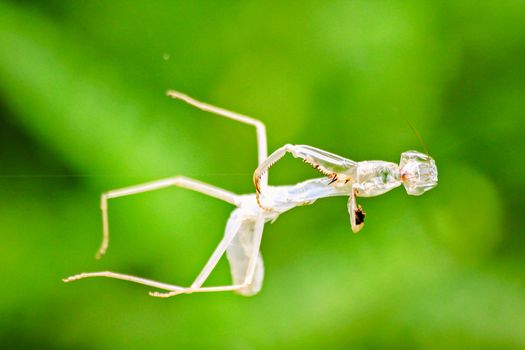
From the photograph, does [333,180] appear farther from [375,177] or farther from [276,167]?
[276,167]

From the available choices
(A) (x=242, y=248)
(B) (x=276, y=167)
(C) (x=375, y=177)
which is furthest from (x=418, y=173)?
(B) (x=276, y=167)

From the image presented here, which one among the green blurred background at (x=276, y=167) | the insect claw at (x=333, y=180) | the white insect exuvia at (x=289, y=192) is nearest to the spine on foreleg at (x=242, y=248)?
the white insect exuvia at (x=289, y=192)

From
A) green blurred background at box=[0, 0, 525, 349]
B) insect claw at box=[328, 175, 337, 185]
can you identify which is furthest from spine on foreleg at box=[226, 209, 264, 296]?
green blurred background at box=[0, 0, 525, 349]

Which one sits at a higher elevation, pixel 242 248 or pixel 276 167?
pixel 276 167

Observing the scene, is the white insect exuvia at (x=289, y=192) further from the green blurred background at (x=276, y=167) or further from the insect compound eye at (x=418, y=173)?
the green blurred background at (x=276, y=167)

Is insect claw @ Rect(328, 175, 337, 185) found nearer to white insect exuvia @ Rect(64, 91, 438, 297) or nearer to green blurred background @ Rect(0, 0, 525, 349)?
white insect exuvia @ Rect(64, 91, 438, 297)

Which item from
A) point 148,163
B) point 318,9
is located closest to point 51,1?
point 148,163
